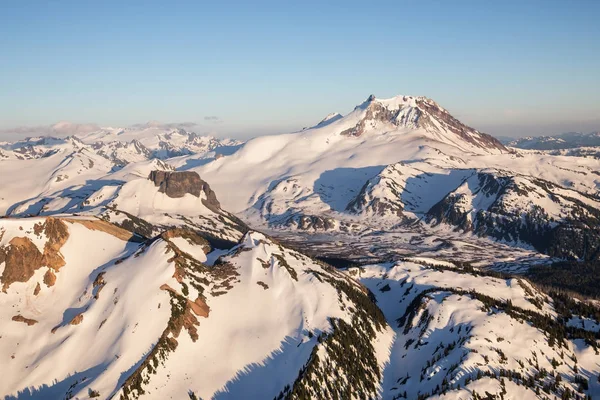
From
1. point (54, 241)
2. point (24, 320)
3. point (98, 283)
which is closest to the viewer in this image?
point (24, 320)

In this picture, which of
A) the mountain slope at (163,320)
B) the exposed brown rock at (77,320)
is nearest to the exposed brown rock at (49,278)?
the mountain slope at (163,320)

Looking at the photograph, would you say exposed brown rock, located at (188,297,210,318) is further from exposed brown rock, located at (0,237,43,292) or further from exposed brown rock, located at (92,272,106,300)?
exposed brown rock, located at (0,237,43,292)

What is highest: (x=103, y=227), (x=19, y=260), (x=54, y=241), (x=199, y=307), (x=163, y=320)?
(x=54, y=241)

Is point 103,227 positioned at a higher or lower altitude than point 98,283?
higher

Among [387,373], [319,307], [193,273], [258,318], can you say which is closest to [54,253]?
[193,273]

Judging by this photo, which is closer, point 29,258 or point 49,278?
point 49,278

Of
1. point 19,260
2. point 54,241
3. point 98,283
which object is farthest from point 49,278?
point 98,283

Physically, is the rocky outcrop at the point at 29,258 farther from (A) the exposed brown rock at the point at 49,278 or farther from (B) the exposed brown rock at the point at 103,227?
(B) the exposed brown rock at the point at 103,227

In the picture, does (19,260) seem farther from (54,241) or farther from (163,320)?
(163,320)

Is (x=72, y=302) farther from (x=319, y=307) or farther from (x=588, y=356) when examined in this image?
(x=588, y=356)
